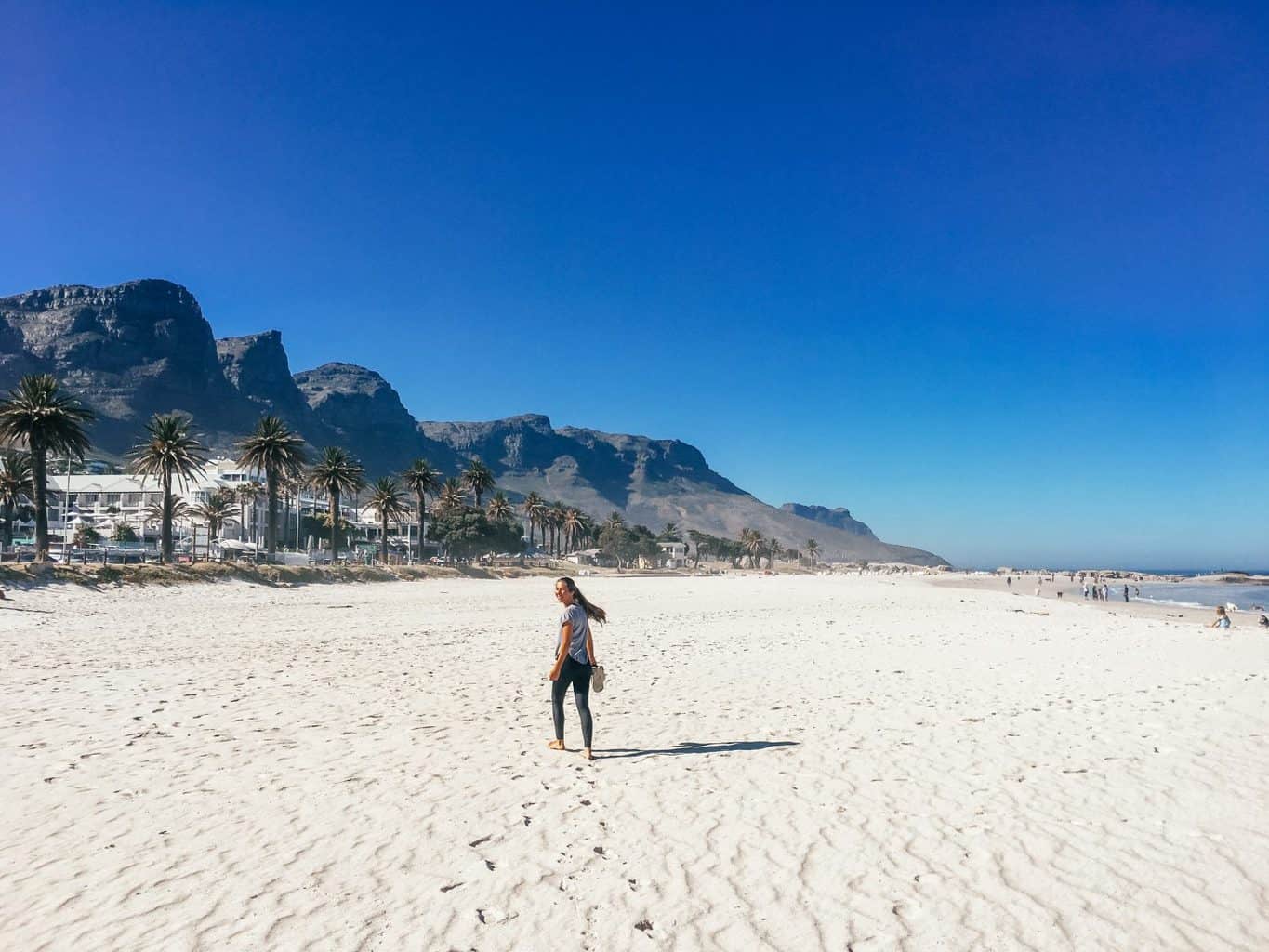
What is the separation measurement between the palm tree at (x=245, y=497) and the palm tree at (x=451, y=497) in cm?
2411

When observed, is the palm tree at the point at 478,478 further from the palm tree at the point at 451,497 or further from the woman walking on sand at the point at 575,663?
the woman walking on sand at the point at 575,663

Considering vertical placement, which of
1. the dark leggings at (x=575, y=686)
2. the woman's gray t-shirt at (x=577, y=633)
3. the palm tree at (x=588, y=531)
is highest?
the palm tree at (x=588, y=531)

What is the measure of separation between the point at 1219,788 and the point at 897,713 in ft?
13.2

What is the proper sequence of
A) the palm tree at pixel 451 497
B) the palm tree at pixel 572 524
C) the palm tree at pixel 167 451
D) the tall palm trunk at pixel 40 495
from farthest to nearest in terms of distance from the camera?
the palm tree at pixel 572 524 → the palm tree at pixel 451 497 → the palm tree at pixel 167 451 → the tall palm trunk at pixel 40 495

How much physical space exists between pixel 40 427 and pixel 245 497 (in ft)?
169

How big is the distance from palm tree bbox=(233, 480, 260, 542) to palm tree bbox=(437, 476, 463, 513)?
24.1m

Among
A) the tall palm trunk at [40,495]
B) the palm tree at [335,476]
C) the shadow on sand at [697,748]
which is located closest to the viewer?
the shadow on sand at [697,748]

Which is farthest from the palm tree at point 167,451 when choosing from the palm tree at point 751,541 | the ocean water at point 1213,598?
the palm tree at point 751,541

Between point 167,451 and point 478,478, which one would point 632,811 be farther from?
point 478,478

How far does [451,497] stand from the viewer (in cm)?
10544

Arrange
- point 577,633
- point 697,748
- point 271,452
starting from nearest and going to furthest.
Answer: point 577,633 → point 697,748 → point 271,452

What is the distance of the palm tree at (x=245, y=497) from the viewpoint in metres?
91.4

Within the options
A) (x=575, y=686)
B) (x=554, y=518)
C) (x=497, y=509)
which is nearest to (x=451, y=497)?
(x=497, y=509)

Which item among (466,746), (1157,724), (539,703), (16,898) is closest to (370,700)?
(539,703)
